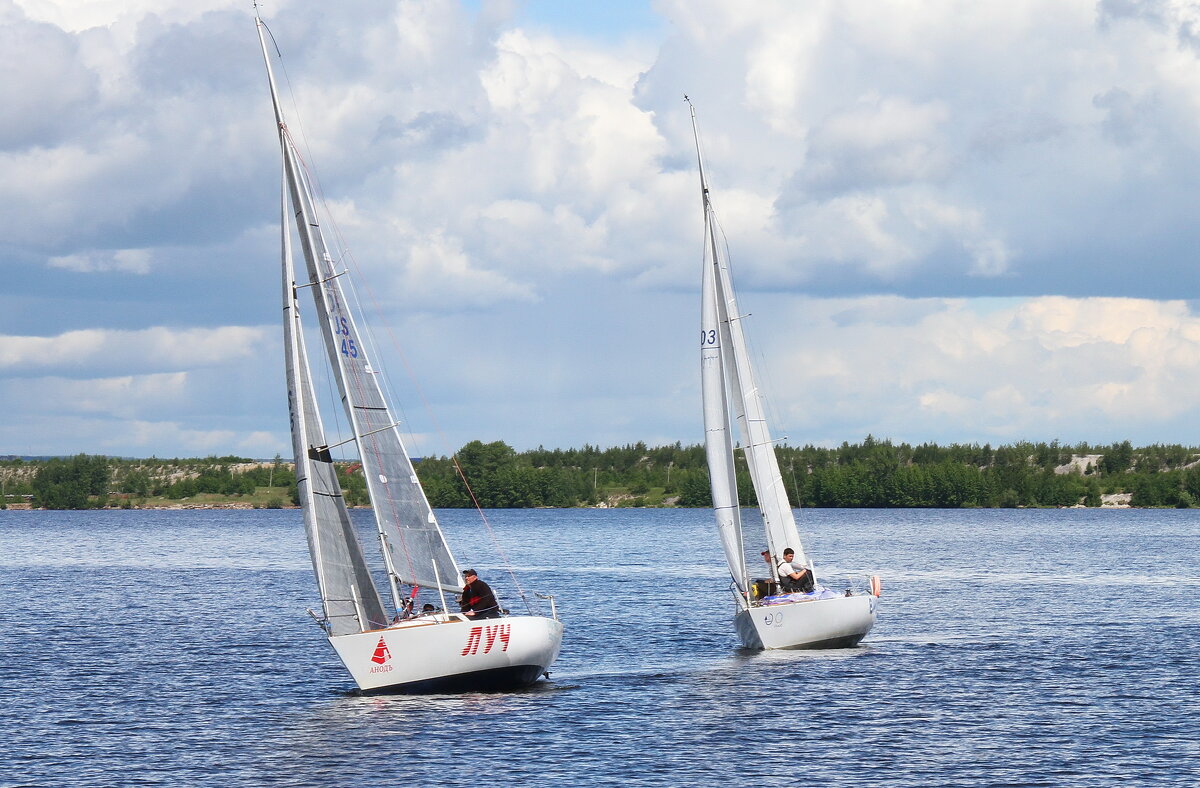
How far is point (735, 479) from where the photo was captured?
39.8 m

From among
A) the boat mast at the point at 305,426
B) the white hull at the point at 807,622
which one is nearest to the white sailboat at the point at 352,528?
the boat mast at the point at 305,426

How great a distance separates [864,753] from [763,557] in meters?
12.7

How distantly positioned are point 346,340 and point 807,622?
577 inches

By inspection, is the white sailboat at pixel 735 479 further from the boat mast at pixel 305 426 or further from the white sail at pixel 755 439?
the boat mast at pixel 305 426

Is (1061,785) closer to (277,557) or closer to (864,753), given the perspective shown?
(864,753)

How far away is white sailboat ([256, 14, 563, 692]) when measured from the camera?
1209 inches

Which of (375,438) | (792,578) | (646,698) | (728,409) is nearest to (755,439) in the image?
(728,409)

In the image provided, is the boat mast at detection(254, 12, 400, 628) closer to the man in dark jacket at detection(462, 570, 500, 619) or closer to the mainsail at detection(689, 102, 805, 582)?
the man in dark jacket at detection(462, 570, 500, 619)

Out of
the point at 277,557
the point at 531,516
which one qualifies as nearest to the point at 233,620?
the point at 277,557

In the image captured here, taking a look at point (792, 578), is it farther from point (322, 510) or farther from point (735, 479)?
point (322, 510)

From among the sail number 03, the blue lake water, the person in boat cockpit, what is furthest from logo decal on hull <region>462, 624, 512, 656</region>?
the person in boat cockpit

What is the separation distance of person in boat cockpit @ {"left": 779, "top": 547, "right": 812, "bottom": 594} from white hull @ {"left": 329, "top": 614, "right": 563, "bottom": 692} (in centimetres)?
944

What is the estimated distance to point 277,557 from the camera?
10231 centimetres

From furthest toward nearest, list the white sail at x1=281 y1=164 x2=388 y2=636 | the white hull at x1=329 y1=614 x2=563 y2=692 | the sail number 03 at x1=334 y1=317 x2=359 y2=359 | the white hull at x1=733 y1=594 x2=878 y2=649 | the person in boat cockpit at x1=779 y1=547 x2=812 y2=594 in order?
the person in boat cockpit at x1=779 y1=547 x2=812 y2=594 → the white hull at x1=733 y1=594 x2=878 y2=649 → the sail number 03 at x1=334 y1=317 x2=359 y2=359 → the white sail at x1=281 y1=164 x2=388 y2=636 → the white hull at x1=329 y1=614 x2=563 y2=692
